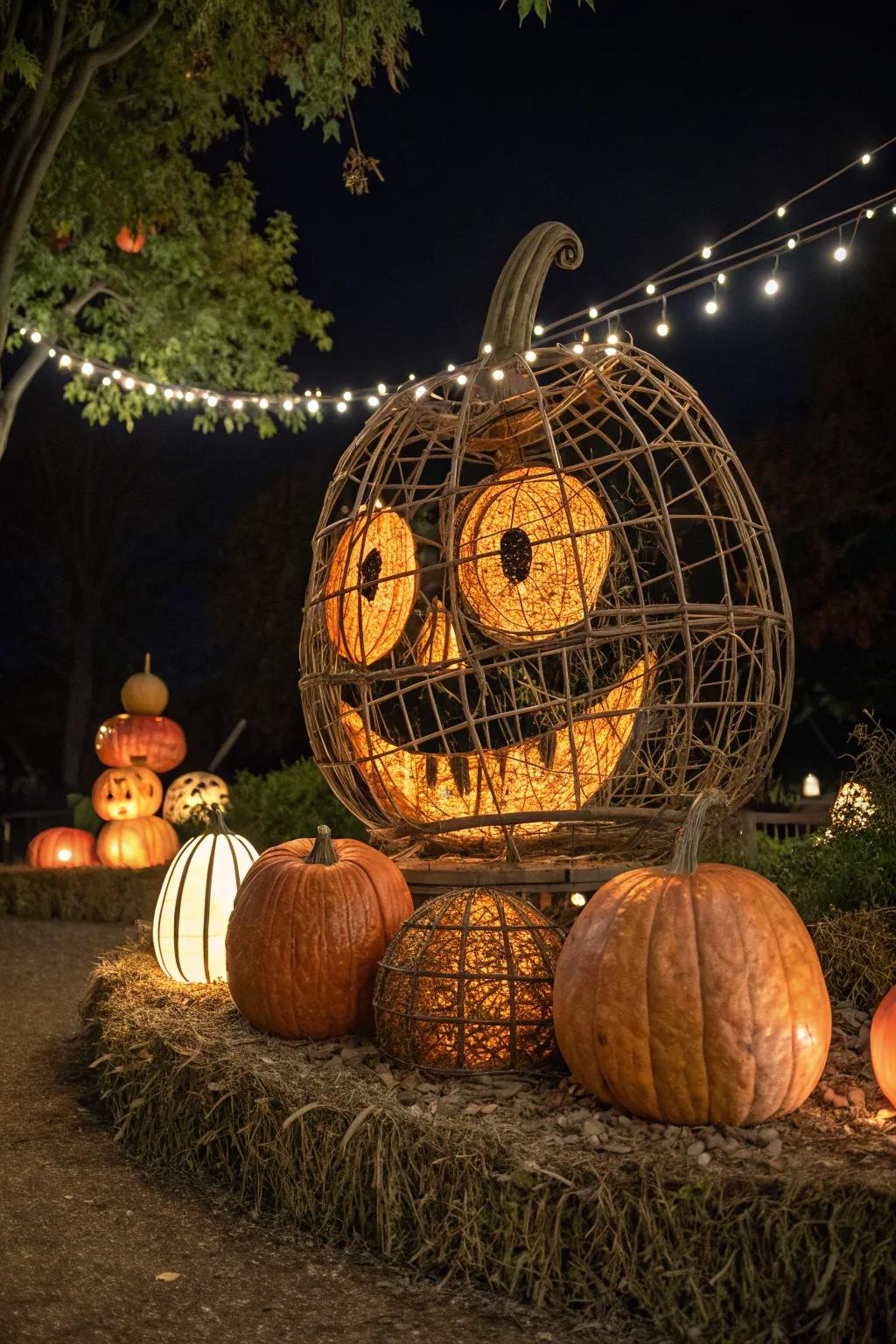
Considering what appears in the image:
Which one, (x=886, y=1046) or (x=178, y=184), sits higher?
(x=178, y=184)

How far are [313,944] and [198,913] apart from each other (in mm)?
1210

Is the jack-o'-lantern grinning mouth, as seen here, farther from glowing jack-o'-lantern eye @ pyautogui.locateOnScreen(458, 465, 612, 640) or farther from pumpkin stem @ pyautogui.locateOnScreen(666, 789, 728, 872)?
pumpkin stem @ pyautogui.locateOnScreen(666, 789, 728, 872)

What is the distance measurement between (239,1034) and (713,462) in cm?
272

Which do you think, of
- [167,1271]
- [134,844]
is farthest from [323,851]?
[134,844]

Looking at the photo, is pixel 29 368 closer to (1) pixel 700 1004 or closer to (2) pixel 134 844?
(2) pixel 134 844

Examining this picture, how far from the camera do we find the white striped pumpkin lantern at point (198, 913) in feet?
16.3

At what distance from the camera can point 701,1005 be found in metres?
2.97

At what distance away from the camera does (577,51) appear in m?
9.85

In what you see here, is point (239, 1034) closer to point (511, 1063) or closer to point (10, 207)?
point (511, 1063)

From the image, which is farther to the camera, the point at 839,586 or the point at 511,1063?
the point at 839,586

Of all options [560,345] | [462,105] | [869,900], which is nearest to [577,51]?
[462,105]

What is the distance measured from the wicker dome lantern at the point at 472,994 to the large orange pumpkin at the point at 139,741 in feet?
26.6

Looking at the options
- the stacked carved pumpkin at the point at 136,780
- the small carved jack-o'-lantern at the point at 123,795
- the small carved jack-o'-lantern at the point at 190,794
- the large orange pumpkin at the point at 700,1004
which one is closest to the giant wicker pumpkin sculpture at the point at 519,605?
the large orange pumpkin at the point at 700,1004

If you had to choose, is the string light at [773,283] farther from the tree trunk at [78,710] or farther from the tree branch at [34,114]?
the tree trunk at [78,710]
